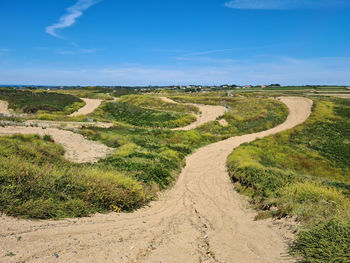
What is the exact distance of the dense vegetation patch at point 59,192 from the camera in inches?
258

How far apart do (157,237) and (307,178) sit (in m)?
11.3

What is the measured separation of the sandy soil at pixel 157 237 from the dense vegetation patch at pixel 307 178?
3.04 feet

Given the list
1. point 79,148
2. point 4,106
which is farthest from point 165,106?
point 79,148

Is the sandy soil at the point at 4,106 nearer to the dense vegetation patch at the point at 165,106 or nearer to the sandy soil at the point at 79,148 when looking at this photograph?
the dense vegetation patch at the point at 165,106

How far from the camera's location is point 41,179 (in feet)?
25.6

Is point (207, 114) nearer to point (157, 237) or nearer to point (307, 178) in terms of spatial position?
point (307, 178)

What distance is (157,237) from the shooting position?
277 inches

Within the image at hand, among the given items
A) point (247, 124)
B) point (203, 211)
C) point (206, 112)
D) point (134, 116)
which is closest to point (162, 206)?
point (203, 211)

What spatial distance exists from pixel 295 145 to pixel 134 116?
32817mm

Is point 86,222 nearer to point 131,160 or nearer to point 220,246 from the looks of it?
point 220,246

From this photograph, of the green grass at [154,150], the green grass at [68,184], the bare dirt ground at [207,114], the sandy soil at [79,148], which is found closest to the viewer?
the green grass at [68,184]

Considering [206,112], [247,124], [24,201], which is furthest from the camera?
[206,112]

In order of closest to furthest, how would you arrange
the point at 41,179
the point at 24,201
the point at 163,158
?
the point at 24,201 → the point at 41,179 → the point at 163,158

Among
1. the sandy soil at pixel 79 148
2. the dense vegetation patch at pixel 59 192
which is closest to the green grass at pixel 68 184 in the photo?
the dense vegetation patch at pixel 59 192
